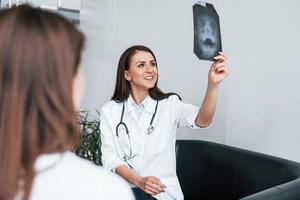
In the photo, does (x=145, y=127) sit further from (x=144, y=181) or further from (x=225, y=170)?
(x=225, y=170)

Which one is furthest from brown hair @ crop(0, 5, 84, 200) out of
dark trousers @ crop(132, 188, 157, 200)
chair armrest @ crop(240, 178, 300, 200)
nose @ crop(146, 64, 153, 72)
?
nose @ crop(146, 64, 153, 72)

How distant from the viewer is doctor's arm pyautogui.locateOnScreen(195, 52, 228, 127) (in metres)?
1.53

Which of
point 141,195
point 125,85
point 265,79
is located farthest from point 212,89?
point 265,79

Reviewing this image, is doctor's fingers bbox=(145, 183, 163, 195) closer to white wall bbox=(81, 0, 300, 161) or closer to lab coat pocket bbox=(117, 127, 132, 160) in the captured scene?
lab coat pocket bbox=(117, 127, 132, 160)

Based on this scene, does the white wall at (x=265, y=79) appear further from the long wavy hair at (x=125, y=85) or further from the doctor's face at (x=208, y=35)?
the long wavy hair at (x=125, y=85)

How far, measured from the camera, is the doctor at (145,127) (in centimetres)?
163

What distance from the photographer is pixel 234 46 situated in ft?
11.2

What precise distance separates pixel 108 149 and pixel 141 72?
393 mm

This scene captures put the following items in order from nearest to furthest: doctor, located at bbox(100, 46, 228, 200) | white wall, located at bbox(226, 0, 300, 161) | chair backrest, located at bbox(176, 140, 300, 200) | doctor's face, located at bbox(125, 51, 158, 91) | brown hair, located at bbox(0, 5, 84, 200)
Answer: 1. brown hair, located at bbox(0, 5, 84, 200)
2. doctor, located at bbox(100, 46, 228, 200)
3. doctor's face, located at bbox(125, 51, 158, 91)
4. chair backrest, located at bbox(176, 140, 300, 200)
5. white wall, located at bbox(226, 0, 300, 161)

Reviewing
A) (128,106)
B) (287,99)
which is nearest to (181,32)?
(287,99)

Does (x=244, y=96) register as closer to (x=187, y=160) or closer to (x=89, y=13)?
(x=187, y=160)

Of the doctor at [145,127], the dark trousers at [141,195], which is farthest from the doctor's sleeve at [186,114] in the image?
the dark trousers at [141,195]

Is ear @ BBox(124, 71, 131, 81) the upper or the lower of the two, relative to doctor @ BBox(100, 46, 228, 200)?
upper

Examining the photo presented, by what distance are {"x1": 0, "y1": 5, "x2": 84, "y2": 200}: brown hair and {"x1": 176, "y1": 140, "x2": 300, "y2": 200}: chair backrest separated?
1607 mm
